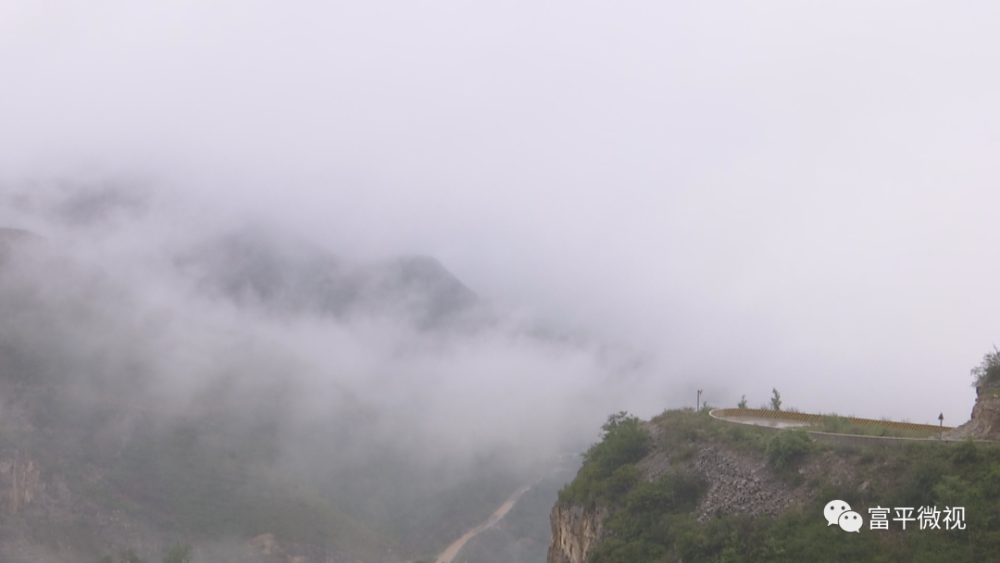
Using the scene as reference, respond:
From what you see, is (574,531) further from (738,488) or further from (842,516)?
(842,516)

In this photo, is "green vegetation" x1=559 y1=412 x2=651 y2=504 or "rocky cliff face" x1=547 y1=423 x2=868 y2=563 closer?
"rocky cliff face" x1=547 y1=423 x2=868 y2=563

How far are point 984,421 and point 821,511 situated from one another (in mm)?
5363

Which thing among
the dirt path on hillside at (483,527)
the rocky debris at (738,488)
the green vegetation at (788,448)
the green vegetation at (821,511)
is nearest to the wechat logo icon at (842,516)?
the green vegetation at (821,511)

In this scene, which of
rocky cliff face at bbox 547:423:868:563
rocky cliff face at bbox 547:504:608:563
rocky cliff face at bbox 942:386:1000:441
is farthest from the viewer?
rocky cliff face at bbox 547:504:608:563

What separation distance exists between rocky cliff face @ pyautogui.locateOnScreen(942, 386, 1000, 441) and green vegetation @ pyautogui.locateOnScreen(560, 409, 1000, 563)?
1.78 metres

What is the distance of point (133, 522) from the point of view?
355ft

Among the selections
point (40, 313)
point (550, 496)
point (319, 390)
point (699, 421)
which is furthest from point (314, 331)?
point (699, 421)

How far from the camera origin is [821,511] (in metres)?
20.3

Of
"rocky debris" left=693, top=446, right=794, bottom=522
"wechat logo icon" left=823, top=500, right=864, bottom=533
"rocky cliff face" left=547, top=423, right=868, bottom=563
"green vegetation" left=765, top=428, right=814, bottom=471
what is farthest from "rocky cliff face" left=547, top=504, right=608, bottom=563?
"wechat logo icon" left=823, top=500, right=864, bottom=533

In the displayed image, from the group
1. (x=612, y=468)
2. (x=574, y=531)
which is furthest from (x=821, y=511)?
(x=574, y=531)

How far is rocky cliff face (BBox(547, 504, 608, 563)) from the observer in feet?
88.3

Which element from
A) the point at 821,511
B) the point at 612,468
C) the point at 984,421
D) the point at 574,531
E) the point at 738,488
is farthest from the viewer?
the point at 612,468

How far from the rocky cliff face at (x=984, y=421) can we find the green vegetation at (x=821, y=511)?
1.78m

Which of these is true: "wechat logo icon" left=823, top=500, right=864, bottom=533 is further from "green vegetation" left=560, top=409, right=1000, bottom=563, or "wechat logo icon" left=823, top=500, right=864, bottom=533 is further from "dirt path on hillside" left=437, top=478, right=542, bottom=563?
"dirt path on hillside" left=437, top=478, right=542, bottom=563
